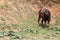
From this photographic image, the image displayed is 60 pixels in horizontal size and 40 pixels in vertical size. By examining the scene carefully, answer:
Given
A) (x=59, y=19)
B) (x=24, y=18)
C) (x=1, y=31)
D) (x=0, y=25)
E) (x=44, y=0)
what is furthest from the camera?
(x=44, y=0)

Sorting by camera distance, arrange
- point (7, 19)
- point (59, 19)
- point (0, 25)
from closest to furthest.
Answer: point (0, 25)
point (7, 19)
point (59, 19)

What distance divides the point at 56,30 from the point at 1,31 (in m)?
3.49

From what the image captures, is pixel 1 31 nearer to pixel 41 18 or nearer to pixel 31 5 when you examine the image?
pixel 41 18

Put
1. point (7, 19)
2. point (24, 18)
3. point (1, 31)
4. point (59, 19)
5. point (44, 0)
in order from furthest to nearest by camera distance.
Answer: point (44, 0) < point (59, 19) < point (24, 18) < point (7, 19) < point (1, 31)

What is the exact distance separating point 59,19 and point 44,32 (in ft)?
12.2

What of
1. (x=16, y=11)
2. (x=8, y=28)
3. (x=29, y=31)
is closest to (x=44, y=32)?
(x=29, y=31)

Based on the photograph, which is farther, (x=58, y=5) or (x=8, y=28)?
(x=58, y=5)

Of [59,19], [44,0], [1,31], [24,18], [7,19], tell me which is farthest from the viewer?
[44,0]

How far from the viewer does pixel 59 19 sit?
51.5ft

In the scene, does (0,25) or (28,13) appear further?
(28,13)

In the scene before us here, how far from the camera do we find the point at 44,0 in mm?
17031

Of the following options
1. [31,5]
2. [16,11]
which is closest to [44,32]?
[16,11]

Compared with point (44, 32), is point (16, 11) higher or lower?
higher

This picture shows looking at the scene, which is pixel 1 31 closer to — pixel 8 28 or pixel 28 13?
pixel 8 28
